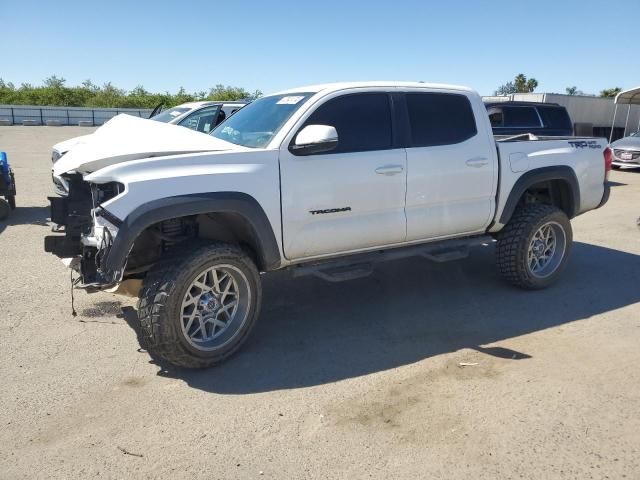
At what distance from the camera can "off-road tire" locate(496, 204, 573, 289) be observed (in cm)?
544

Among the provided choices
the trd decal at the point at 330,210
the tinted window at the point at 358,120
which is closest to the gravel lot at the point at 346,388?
the trd decal at the point at 330,210

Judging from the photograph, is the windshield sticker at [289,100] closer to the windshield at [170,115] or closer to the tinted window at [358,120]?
the tinted window at [358,120]

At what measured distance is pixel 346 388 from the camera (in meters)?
3.66

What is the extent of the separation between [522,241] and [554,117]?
8.53 m

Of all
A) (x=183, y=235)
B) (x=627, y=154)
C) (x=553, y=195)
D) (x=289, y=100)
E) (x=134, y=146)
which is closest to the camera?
(x=134, y=146)

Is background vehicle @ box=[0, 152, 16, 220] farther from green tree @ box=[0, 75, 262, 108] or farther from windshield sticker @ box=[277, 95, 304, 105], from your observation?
green tree @ box=[0, 75, 262, 108]

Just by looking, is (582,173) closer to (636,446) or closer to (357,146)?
(357,146)

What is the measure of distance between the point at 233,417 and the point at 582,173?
4.58 metres

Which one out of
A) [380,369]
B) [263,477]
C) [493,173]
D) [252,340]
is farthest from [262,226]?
[493,173]

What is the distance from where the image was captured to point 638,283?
19.6 feet

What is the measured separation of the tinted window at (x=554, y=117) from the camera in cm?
1250

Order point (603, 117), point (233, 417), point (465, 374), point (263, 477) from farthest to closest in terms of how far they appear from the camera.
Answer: point (603, 117)
point (465, 374)
point (233, 417)
point (263, 477)

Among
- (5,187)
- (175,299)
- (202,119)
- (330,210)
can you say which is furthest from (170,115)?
(175,299)

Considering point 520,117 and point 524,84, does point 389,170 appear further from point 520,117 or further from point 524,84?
point 524,84
